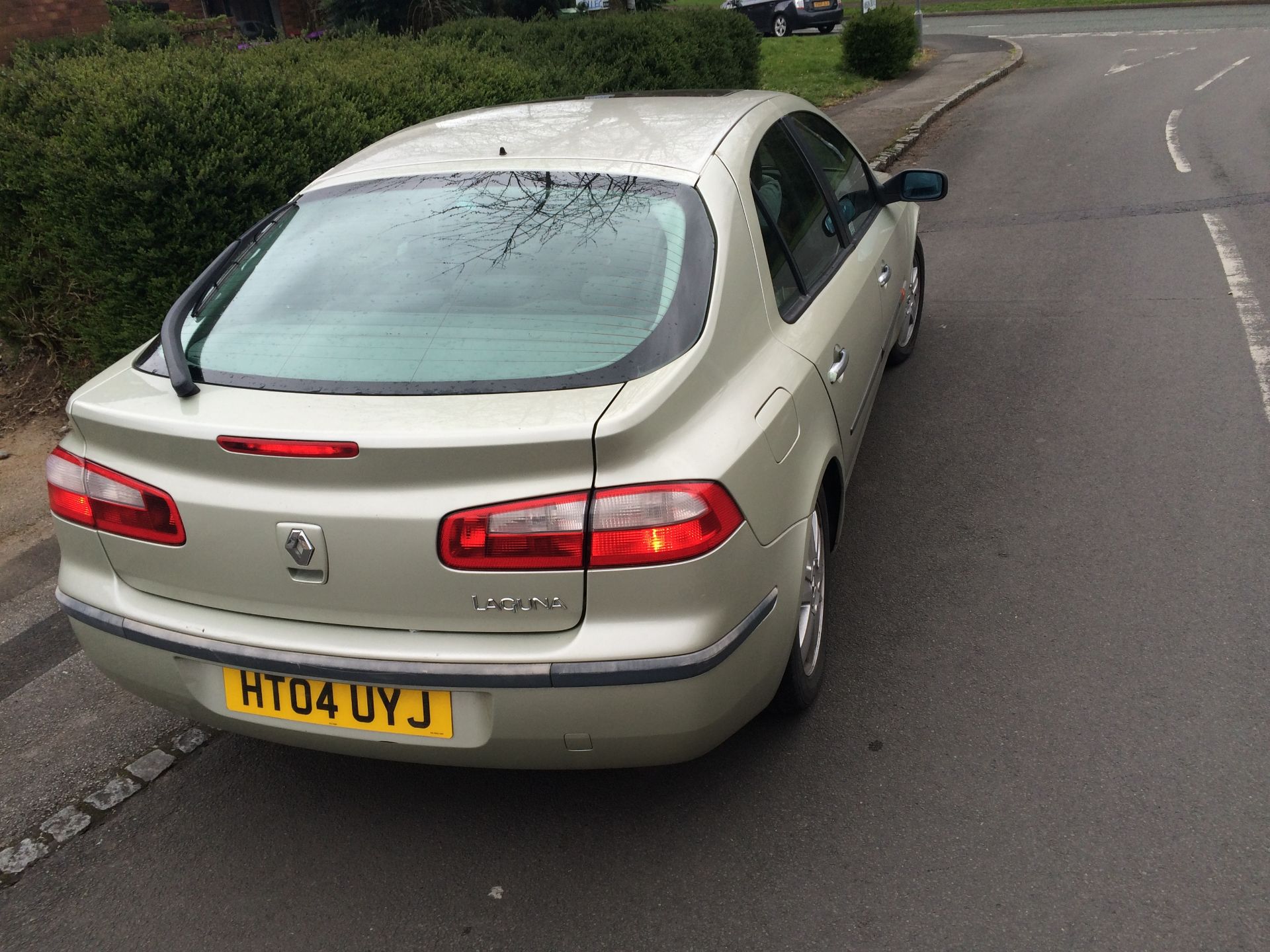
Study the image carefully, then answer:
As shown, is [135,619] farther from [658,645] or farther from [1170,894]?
[1170,894]

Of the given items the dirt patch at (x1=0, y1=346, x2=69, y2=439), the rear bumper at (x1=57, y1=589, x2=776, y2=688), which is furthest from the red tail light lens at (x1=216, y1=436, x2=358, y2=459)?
the dirt patch at (x1=0, y1=346, x2=69, y2=439)

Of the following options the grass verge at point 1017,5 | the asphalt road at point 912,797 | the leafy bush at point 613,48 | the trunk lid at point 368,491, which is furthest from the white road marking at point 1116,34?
the trunk lid at point 368,491

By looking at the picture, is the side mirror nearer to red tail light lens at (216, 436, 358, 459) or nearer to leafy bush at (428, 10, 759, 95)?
red tail light lens at (216, 436, 358, 459)

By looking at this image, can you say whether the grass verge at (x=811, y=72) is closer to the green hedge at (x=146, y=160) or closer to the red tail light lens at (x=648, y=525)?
the green hedge at (x=146, y=160)

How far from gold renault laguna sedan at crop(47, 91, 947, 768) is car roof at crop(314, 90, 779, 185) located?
39 mm

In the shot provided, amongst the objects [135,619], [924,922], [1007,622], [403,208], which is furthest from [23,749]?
[1007,622]

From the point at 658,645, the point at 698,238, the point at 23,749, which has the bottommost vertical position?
the point at 23,749

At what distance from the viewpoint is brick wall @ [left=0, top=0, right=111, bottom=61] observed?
14.3 meters

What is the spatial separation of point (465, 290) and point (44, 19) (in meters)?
14.7

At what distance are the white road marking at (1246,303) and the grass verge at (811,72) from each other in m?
7.65

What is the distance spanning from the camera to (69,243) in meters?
5.89

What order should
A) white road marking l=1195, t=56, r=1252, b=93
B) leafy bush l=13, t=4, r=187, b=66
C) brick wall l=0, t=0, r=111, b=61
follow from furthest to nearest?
white road marking l=1195, t=56, r=1252, b=93
brick wall l=0, t=0, r=111, b=61
leafy bush l=13, t=4, r=187, b=66

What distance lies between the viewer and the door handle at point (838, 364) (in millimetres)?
3451

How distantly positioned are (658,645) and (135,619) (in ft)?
4.16
